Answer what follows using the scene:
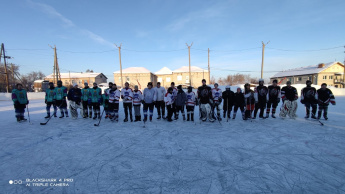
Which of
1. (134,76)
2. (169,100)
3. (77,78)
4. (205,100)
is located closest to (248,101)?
(205,100)

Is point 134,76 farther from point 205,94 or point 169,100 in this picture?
point 205,94

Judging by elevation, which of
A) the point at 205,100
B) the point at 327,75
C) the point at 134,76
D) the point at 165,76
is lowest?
the point at 205,100

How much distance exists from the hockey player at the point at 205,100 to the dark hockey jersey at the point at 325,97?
4975 mm

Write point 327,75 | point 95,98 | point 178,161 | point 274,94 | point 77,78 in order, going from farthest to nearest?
point 77,78 < point 327,75 < point 95,98 < point 274,94 < point 178,161

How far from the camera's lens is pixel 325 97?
6.28m

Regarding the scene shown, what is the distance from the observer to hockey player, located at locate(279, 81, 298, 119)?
647 cm

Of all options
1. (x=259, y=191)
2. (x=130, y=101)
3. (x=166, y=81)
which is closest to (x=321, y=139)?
(x=259, y=191)

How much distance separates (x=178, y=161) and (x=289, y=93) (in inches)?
260

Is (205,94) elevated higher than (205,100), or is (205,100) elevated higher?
(205,94)

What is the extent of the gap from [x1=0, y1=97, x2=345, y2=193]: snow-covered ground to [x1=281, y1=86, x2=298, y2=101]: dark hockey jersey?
191 cm

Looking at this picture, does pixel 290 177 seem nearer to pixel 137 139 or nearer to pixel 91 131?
pixel 137 139

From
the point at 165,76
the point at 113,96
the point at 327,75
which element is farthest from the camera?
the point at 165,76

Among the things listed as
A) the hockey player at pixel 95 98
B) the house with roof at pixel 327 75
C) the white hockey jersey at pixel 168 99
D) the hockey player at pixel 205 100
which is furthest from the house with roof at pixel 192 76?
the hockey player at pixel 95 98

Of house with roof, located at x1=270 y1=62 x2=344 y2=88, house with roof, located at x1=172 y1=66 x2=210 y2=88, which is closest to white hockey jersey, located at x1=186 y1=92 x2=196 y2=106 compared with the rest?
house with roof, located at x1=172 y1=66 x2=210 y2=88
